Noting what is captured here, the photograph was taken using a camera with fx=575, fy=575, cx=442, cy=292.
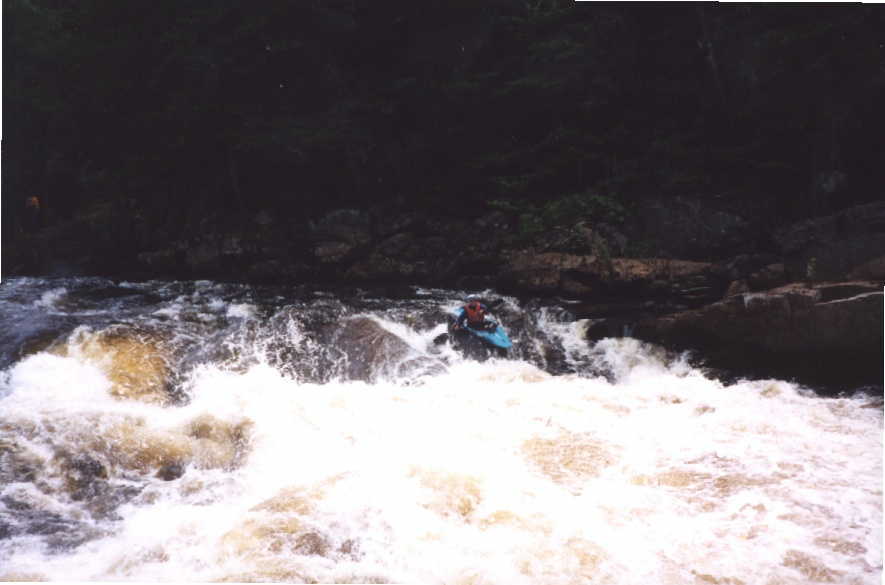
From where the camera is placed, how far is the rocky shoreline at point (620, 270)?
501 centimetres

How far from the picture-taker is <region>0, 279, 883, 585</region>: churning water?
289 cm

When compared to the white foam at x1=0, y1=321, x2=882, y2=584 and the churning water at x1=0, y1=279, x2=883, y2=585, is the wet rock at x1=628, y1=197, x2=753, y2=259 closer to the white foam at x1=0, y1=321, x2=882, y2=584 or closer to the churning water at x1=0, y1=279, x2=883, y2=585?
the churning water at x1=0, y1=279, x2=883, y2=585

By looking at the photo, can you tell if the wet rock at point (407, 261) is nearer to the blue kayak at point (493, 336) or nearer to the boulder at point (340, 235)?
the boulder at point (340, 235)

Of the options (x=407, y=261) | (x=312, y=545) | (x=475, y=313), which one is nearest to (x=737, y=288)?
(x=475, y=313)

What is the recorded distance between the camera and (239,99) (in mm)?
10000

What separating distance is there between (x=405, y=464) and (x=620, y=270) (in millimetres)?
5084

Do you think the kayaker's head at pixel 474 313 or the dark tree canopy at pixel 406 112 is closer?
the kayaker's head at pixel 474 313

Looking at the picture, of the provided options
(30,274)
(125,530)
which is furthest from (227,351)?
(30,274)

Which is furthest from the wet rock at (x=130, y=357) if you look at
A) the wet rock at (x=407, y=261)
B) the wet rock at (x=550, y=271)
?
the wet rock at (x=550, y=271)

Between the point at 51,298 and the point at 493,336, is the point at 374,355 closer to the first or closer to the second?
the point at 493,336

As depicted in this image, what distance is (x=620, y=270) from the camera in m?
7.86

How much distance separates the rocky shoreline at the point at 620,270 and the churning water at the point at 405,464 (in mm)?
401

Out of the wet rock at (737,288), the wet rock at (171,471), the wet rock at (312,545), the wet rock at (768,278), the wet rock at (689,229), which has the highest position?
the wet rock at (689,229)

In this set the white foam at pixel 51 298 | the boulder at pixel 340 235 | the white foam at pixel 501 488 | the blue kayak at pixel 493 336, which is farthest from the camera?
the boulder at pixel 340 235
